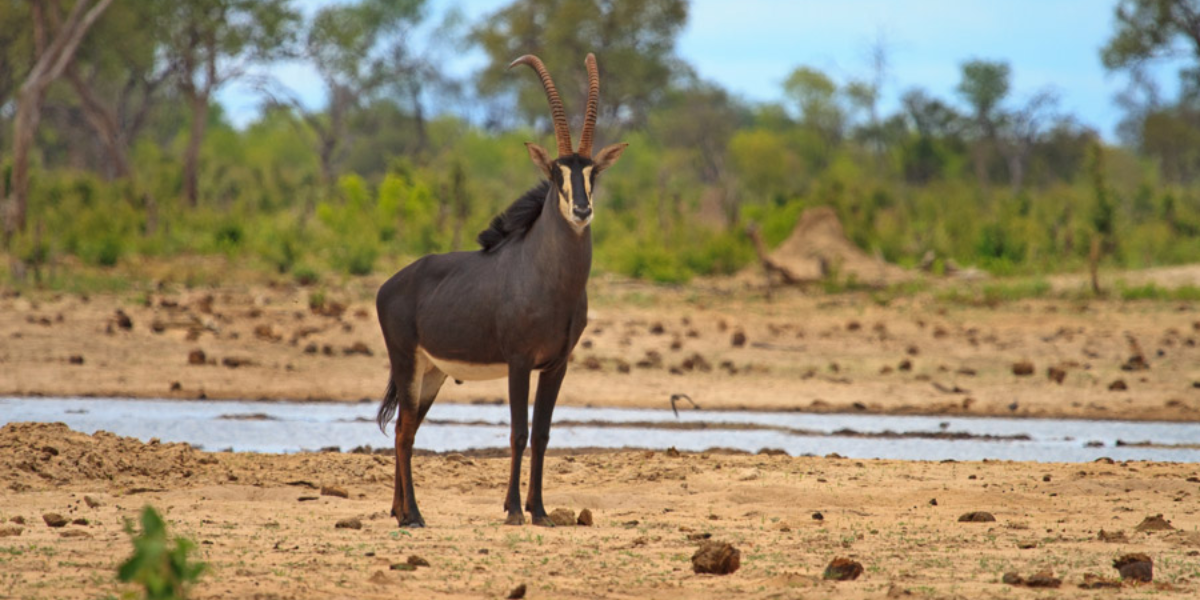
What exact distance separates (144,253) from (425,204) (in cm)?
691

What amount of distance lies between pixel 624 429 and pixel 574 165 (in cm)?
581

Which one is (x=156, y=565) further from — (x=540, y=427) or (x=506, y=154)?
(x=506, y=154)

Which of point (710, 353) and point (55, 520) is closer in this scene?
point (55, 520)

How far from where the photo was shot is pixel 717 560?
5938mm

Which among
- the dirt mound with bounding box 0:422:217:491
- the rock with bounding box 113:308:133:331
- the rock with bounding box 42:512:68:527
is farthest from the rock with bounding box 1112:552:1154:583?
the rock with bounding box 113:308:133:331

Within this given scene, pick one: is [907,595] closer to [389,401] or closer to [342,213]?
[389,401]

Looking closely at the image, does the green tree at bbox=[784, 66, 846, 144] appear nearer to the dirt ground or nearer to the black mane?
the dirt ground

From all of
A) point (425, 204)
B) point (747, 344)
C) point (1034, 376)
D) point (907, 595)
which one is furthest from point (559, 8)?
point (907, 595)

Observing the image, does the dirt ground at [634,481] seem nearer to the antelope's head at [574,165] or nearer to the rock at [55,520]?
the rock at [55,520]

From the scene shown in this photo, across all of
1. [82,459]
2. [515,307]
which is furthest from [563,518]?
[82,459]

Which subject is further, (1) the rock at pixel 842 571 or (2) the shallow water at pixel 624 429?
(2) the shallow water at pixel 624 429

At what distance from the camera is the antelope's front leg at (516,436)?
731 centimetres

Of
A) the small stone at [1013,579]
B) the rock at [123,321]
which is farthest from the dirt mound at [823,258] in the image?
the small stone at [1013,579]

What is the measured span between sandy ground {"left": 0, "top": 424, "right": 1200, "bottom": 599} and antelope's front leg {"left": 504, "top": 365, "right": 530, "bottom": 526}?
158 mm
